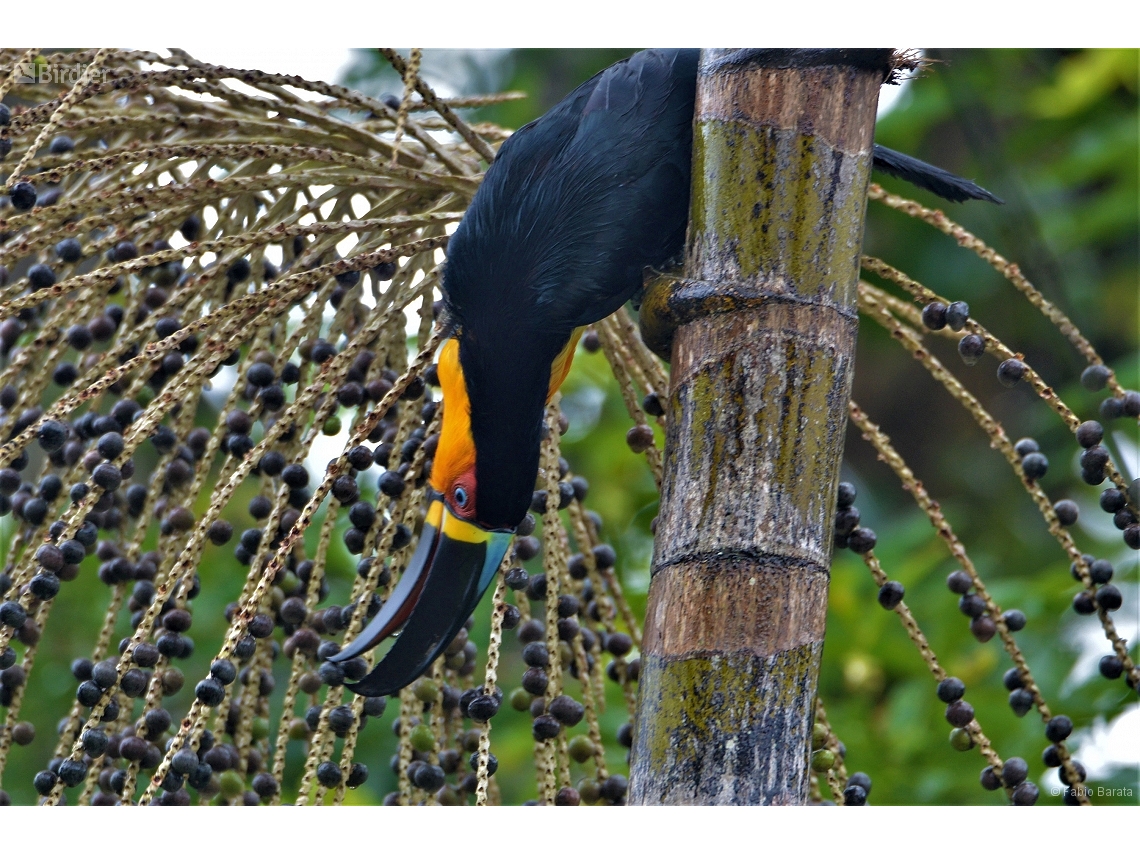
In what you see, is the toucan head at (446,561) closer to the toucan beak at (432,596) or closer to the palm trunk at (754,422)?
the toucan beak at (432,596)

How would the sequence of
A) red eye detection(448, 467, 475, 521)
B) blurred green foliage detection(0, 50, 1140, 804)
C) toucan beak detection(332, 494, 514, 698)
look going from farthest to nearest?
1. blurred green foliage detection(0, 50, 1140, 804)
2. red eye detection(448, 467, 475, 521)
3. toucan beak detection(332, 494, 514, 698)

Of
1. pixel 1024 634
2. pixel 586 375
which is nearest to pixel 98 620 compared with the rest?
pixel 586 375

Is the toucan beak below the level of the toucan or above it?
below

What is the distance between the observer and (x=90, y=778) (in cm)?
116

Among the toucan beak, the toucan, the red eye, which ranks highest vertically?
the toucan

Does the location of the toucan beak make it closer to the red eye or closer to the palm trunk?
the red eye

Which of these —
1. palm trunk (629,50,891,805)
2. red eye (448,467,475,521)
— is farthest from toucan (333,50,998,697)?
palm trunk (629,50,891,805)

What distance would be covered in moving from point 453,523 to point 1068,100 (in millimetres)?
2658

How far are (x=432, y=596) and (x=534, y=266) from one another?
0.39 meters

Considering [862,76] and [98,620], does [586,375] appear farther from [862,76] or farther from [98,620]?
[862,76]

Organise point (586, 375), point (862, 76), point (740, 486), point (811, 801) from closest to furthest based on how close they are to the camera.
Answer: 1. point (740, 486)
2. point (862, 76)
3. point (811, 801)
4. point (586, 375)

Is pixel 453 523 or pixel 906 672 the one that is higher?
pixel 906 672

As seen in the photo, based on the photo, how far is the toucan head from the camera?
3.92 ft

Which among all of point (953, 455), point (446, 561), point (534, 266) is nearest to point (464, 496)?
point (446, 561)
